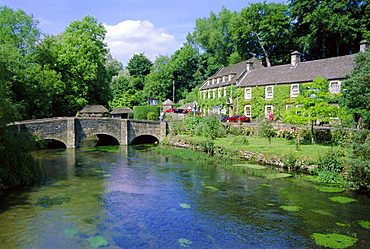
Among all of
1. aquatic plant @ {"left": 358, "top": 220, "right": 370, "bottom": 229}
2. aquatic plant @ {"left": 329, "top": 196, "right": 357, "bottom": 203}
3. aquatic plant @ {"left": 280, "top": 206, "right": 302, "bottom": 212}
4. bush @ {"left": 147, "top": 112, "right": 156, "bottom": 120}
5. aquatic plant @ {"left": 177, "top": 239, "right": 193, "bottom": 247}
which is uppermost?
bush @ {"left": 147, "top": 112, "right": 156, "bottom": 120}

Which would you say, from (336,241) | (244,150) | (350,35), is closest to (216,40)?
(350,35)

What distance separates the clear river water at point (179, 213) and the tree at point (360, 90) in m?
14.1

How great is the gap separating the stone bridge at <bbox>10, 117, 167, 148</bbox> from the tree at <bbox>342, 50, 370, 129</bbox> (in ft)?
75.3

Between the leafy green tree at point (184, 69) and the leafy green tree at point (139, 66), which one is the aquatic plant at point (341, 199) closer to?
the leafy green tree at point (184, 69)

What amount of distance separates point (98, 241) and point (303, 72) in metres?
37.6

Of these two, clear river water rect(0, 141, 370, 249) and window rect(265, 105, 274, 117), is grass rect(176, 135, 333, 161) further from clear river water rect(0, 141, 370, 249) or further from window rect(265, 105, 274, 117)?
window rect(265, 105, 274, 117)

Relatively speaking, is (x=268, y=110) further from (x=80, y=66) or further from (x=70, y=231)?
(x=70, y=231)

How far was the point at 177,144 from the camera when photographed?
36875 mm

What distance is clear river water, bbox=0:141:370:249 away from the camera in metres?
10.7

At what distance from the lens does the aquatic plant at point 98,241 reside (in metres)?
10.3

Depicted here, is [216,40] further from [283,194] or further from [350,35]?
[283,194]

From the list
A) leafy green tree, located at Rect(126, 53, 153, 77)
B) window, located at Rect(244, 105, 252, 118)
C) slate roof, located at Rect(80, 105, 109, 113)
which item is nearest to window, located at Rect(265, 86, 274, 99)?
window, located at Rect(244, 105, 252, 118)

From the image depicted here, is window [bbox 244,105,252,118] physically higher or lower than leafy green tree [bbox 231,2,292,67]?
lower

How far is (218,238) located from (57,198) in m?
9.33
